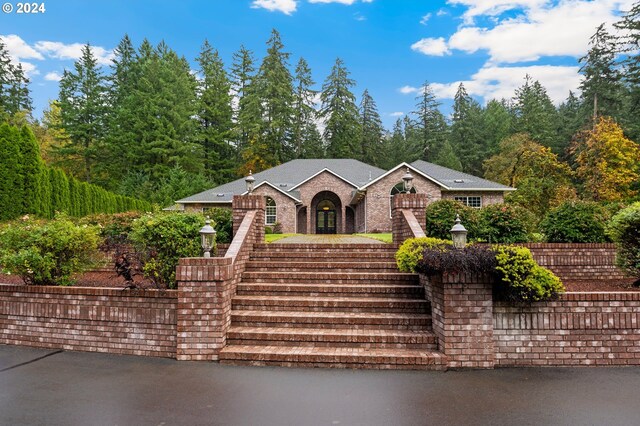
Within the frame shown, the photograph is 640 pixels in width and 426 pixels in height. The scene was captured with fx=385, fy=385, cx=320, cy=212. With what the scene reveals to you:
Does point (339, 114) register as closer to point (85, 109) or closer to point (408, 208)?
point (85, 109)

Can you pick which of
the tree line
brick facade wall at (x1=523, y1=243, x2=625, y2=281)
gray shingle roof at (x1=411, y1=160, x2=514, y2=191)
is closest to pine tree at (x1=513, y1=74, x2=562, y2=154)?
the tree line

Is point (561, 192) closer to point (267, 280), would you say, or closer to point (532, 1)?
point (532, 1)

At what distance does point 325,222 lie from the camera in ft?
91.3

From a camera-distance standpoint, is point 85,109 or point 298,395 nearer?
point 298,395

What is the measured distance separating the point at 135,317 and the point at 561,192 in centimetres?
2712

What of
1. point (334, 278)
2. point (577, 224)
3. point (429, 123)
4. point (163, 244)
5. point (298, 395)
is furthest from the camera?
point (429, 123)

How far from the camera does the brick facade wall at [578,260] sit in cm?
808

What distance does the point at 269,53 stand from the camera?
45.2 metres

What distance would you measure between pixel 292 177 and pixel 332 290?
22538 mm

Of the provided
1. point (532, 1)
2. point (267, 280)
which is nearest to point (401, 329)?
point (267, 280)

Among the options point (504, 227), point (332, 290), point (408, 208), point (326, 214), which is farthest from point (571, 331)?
point (326, 214)

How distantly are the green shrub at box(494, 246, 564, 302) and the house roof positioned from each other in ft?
59.0

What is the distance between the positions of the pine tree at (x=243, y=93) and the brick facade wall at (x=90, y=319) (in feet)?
124

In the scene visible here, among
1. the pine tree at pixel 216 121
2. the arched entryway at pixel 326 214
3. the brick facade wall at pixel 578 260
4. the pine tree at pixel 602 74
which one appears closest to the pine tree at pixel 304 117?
the pine tree at pixel 216 121
